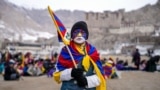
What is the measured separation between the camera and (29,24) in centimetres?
14650

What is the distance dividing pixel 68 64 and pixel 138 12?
375ft

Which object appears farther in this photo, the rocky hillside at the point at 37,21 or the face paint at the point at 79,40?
the rocky hillside at the point at 37,21

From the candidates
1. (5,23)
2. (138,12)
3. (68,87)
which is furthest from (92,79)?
(5,23)

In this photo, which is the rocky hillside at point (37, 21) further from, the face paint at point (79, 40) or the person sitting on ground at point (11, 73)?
the face paint at point (79, 40)

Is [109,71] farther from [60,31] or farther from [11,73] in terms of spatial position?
[60,31]

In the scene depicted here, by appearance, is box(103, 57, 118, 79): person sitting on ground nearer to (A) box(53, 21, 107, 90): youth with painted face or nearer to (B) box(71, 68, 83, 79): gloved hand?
(A) box(53, 21, 107, 90): youth with painted face

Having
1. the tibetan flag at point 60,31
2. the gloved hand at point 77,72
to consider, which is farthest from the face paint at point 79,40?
the gloved hand at point 77,72


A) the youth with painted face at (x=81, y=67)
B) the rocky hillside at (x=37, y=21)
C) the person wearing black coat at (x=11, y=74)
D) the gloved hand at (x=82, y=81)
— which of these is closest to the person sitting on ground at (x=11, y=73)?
the person wearing black coat at (x=11, y=74)

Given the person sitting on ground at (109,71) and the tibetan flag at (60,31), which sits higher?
the tibetan flag at (60,31)

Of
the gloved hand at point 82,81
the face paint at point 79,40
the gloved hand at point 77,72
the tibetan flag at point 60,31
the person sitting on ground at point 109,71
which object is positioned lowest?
the person sitting on ground at point 109,71

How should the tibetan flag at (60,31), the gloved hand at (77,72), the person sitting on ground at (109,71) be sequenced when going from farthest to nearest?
1. the person sitting on ground at (109,71)
2. the tibetan flag at (60,31)
3. the gloved hand at (77,72)

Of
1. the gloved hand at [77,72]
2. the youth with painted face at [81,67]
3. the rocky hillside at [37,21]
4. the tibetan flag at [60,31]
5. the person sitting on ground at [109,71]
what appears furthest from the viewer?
the rocky hillside at [37,21]

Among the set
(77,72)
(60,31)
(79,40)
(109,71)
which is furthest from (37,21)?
(77,72)

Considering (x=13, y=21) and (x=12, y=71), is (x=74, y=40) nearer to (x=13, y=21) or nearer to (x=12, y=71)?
(x=12, y=71)
